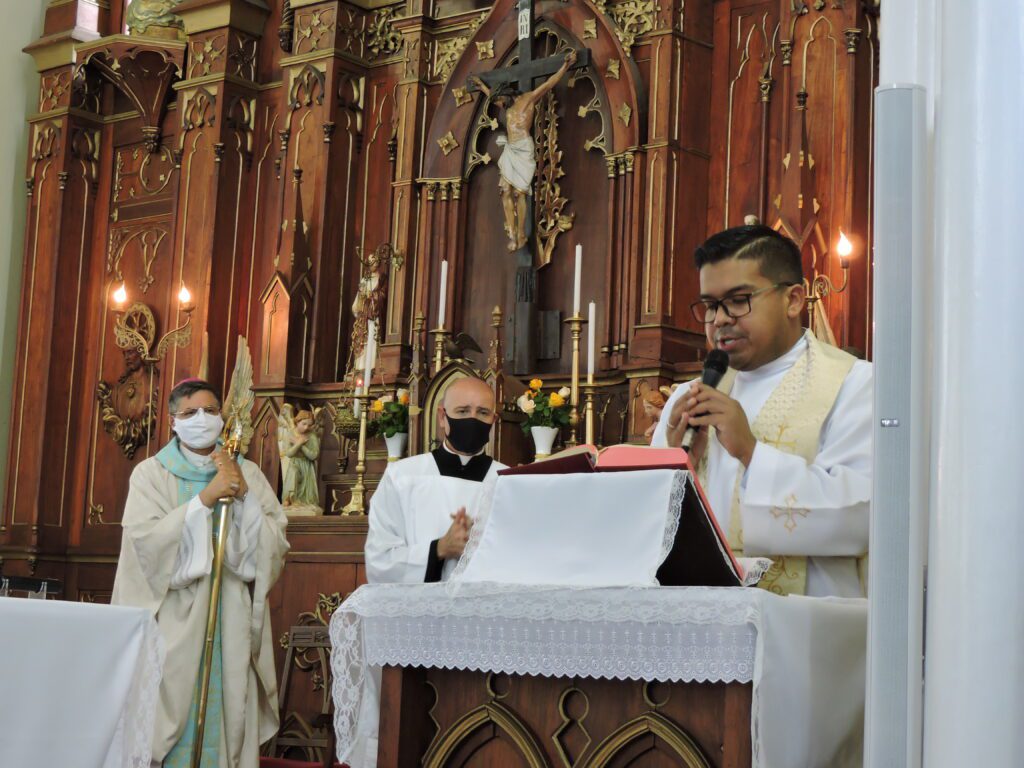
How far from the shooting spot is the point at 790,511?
3650 mm

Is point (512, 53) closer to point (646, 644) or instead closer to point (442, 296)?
point (442, 296)

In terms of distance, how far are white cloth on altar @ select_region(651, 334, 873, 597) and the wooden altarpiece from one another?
3.83m

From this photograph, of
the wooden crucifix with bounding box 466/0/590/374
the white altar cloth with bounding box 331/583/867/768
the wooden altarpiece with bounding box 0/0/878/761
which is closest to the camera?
the white altar cloth with bounding box 331/583/867/768

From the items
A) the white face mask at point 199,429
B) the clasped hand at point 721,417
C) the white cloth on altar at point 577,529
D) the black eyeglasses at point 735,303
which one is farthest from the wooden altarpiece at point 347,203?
the white cloth on altar at point 577,529

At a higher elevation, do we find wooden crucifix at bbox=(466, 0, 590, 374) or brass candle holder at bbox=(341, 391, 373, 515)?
wooden crucifix at bbox=(466, 0, 590, 374)

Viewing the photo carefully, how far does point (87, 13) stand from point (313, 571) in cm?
598

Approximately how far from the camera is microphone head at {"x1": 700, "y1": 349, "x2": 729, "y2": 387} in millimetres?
3912

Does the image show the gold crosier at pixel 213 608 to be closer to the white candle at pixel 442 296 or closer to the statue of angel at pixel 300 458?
the white candle at pixel 442 296

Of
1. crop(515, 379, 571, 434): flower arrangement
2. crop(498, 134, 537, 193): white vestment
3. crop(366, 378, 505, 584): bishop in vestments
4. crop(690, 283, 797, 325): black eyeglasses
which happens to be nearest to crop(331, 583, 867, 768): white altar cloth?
crop(690, 283, 797, 325): black eyeglasses

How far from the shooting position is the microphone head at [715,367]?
3.91m

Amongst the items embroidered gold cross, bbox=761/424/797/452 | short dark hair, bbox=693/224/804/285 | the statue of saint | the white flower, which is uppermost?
the statue of saint

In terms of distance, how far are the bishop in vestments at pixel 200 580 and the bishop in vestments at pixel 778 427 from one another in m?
3.14

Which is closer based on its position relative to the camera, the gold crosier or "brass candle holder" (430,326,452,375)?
the gold crosier

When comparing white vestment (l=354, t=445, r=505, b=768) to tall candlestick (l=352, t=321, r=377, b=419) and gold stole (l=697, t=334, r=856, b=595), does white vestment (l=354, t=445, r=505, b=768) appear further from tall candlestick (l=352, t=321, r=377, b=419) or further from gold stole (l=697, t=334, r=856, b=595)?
tall candlestick (l=352, t=321, r=377, b=419)
